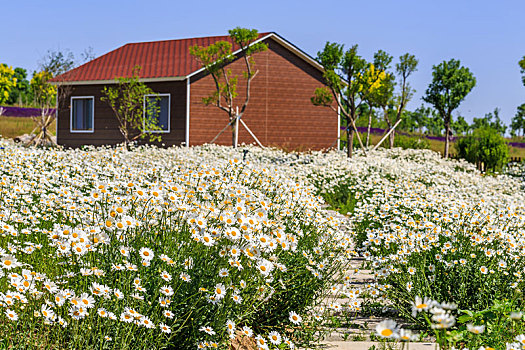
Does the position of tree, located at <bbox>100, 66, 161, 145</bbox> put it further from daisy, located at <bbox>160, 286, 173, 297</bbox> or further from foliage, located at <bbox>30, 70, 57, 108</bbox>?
daisy, located at <bbox>160, 286, 173, 297</bbox>

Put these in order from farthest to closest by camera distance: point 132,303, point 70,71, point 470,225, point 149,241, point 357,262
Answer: point 70,71
point 357,262
point 470,225
point 149,241
point 132,303

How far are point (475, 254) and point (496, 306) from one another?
146cm

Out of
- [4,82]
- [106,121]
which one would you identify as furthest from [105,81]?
[4,82]

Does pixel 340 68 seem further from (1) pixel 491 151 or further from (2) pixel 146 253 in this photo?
(2) pixel 146 253

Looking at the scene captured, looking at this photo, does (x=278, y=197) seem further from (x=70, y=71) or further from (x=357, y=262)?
(x=70, y=71)

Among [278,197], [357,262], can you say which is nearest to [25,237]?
[278,197]

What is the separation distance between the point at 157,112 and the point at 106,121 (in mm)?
2789

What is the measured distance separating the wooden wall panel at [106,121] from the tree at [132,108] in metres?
0.39

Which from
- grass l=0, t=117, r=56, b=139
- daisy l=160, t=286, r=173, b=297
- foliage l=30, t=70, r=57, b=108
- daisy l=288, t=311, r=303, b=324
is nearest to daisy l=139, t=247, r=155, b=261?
daisy l=160, t=286, r=173, b=297

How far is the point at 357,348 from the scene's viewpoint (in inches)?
156

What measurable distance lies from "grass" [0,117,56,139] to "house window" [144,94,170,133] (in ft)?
50.0

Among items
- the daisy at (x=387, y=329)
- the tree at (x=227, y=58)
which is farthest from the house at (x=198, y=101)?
the daisy at (x=387, y=329)

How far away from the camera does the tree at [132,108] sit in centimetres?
2178

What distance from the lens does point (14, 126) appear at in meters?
37.7
